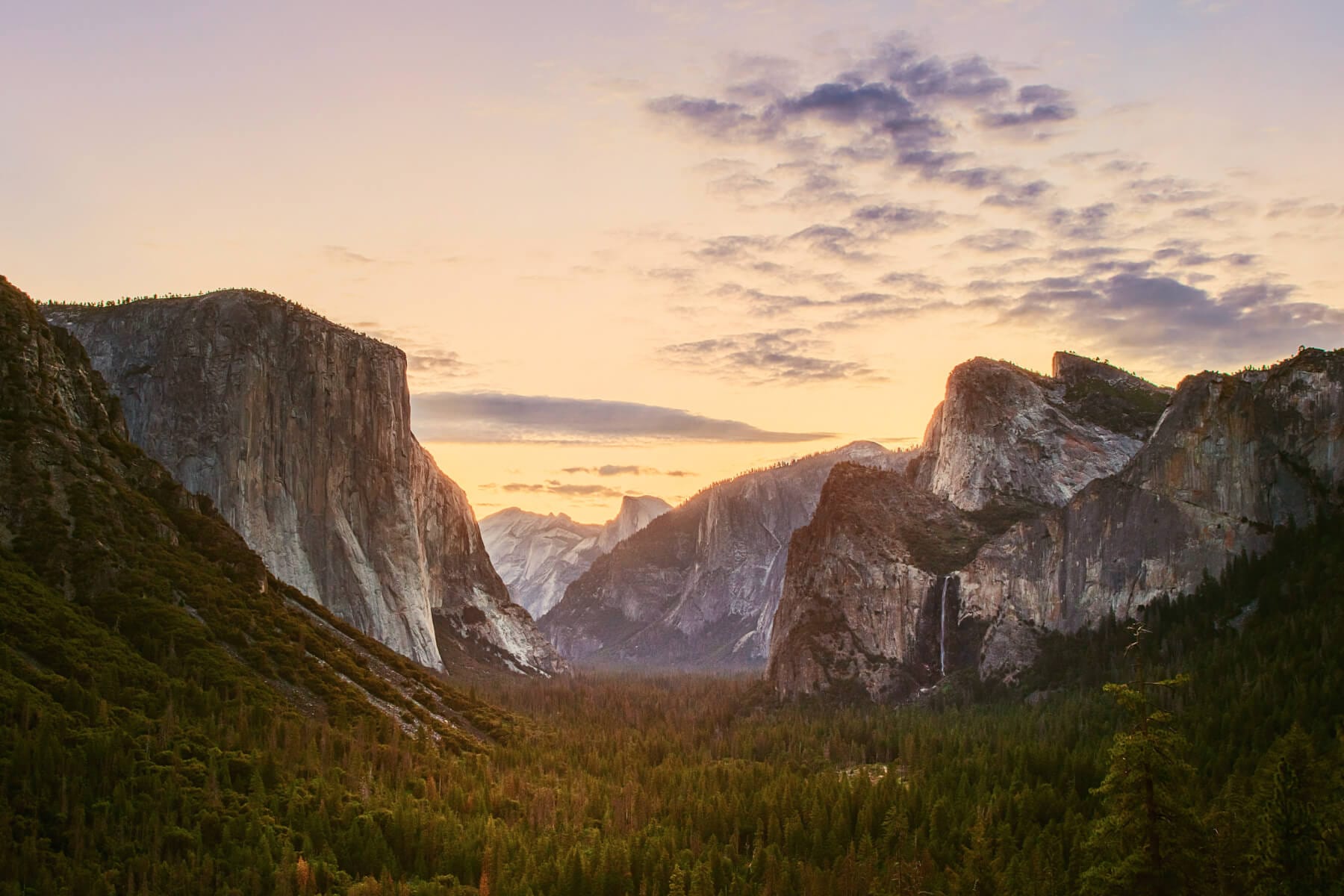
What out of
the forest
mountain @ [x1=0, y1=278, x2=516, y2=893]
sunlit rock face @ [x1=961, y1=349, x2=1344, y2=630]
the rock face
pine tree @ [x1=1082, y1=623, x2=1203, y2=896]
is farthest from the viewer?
the rock face


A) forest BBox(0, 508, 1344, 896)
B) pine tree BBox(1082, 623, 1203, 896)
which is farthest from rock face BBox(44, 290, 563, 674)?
pine tree BBox(1082, 623, 1203, 896)

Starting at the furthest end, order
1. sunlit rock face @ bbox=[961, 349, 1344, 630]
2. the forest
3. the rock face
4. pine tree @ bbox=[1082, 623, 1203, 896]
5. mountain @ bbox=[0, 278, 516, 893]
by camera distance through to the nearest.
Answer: the rock face
sunlit rock face @ bbox=[961, 349, 1344, 630]
mountain @ bbox=[0, 278, 516, 893]
the forest
pine tree @ bbox=[1082, 623, 1203, 896]

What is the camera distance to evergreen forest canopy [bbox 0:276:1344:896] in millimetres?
76312

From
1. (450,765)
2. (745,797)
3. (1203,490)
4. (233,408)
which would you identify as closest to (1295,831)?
(745,797)

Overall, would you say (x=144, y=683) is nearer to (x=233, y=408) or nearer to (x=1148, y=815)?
(x=1148, y=815)

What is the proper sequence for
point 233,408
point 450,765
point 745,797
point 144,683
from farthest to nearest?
point 233,408, point 745,797, point 450,765, point 144,683

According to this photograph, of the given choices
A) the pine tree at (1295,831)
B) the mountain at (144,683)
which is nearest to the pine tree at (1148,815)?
the pine tree at (1295,831)

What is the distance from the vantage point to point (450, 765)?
117875mm

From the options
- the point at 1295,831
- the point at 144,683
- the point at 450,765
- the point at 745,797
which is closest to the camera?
the point at 1295,831

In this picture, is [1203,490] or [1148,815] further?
[1203,490]

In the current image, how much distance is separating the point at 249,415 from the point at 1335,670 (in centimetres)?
14416

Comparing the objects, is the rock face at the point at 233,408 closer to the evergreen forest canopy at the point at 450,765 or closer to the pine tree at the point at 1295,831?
the evergreen forest canopy at the point at 450,765

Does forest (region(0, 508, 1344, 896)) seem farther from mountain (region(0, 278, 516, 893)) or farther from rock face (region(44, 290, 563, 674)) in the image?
rock face (region(44, 290, 563, 674))

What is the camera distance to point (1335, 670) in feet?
395
